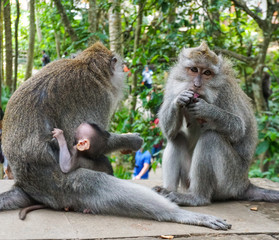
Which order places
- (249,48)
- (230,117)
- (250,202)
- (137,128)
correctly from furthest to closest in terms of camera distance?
(249,48) < (137,128) < (250,202) < (230,117)

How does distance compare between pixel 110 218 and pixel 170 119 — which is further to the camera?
pixel 170 119

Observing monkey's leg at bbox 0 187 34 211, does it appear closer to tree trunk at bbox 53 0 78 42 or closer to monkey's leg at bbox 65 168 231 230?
monkey's leg at bbox 65 168 231 230

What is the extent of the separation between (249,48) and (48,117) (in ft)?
19.7

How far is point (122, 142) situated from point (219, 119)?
1097 millimetres

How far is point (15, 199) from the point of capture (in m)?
4.07

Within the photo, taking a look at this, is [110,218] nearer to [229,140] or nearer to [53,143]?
[53,143]

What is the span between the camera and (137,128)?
7500mm

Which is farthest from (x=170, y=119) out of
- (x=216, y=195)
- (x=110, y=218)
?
(x=110, y=218)

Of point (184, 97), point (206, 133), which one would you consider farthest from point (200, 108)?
point (206, 133)

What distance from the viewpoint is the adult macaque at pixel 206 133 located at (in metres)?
4.49

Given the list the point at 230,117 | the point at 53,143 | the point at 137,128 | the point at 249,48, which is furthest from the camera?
the point at 249,48

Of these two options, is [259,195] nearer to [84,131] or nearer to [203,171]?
[203,171]

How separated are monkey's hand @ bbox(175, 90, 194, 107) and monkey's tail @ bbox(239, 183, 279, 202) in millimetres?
1477

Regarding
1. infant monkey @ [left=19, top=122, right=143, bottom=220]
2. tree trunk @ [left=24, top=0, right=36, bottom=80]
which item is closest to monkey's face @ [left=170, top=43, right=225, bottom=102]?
infant monkey @ [left=19, top=122, right=143, bottom=220]
